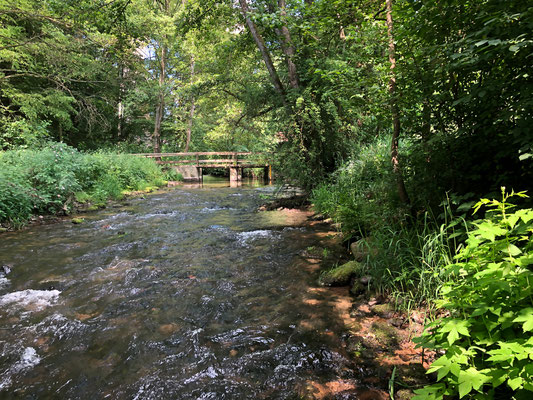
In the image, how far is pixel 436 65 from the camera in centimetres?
307

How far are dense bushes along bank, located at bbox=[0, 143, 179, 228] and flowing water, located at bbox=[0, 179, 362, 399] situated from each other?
112 cm

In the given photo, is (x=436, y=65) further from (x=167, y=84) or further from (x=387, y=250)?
(x=167, y=84)

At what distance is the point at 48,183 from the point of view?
Result: 8.03 m

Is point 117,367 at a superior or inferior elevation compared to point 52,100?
inferior

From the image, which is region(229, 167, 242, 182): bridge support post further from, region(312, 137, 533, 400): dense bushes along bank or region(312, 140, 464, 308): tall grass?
region(312, 137, 533, 400): dense bushes along bank

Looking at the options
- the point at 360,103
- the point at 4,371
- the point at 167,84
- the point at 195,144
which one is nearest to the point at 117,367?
the point at 4,371

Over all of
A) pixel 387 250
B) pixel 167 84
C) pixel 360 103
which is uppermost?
pixel 167 84

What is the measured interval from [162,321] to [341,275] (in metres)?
2.33

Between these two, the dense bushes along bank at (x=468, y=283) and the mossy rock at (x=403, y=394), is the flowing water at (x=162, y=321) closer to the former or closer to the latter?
the mossy rock at (x=403, y=394)

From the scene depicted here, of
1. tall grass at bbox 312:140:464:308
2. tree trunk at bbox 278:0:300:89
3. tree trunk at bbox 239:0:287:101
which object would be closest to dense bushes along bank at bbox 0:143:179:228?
tree trunk at bbox 239:0:287:101

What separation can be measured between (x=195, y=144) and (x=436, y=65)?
1157 inches

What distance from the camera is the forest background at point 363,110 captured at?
272cm

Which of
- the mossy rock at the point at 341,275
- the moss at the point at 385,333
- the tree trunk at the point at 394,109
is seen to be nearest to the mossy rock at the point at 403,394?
the moss at the point at 385,333

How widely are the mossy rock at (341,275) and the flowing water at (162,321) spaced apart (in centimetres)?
20
